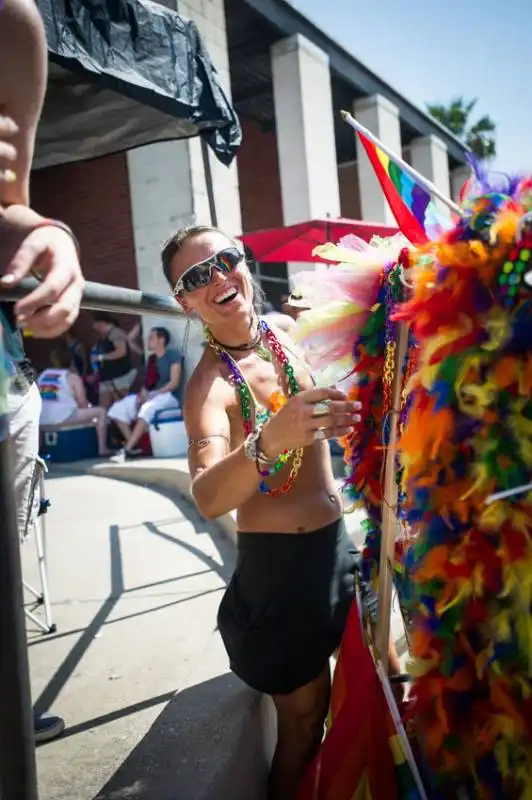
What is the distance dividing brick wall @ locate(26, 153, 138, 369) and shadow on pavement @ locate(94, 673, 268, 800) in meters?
7.48

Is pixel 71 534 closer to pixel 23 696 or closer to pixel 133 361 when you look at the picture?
pixel 23 696

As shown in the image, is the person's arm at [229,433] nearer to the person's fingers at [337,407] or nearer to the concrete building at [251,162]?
the person's fingers at [337,407]

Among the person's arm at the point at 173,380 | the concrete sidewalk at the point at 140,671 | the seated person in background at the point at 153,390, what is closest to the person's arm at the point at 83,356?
the seated person in background at the point at 153,390

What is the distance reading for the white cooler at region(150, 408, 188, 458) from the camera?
6473 millimetres

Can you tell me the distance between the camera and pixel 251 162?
1228 cm

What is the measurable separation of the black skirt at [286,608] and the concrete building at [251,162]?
17.7ft

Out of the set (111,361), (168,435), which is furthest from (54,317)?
(111,361)

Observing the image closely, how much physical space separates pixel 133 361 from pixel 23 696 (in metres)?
8.09

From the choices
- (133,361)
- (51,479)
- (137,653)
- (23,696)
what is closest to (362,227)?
(133,361)

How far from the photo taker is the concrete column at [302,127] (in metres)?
8.80

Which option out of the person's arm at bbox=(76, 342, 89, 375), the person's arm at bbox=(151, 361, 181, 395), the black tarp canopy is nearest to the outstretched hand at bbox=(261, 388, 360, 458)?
the black tarp canopy

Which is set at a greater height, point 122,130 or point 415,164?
point 415,164

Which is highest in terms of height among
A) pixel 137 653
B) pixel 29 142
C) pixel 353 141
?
pixel 353 141

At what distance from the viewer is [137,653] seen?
8.20 ft
